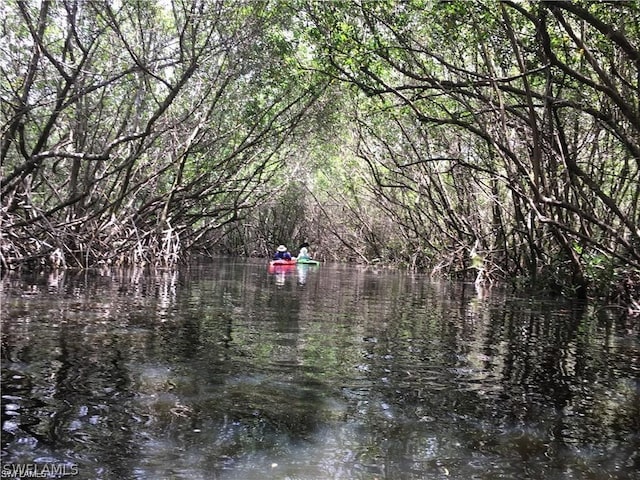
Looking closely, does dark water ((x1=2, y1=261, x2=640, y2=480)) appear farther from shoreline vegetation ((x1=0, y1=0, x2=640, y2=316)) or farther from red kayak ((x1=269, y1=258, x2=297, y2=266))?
red kayak ((x1=269, y1=258, x2=297, y2=266))

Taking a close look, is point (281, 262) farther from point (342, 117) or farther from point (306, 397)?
point (306, 397)

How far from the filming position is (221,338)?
471 centimetres

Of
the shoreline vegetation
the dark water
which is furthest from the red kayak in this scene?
the dark water

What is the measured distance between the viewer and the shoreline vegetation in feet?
25.2

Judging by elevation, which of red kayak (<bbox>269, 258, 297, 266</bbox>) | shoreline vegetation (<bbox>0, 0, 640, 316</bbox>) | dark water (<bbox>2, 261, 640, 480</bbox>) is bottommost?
dark water (<bbox>2, 261, 640, 480</bbox>)

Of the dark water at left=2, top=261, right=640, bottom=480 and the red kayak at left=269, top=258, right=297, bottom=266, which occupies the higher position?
the red kayak at left=269, top=258, right=297, bottom=266

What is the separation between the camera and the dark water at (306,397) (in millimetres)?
2260

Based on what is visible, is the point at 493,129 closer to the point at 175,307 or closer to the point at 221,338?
the point at 175,307

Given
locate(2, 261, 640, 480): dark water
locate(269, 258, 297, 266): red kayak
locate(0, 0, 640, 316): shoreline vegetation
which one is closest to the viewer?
locate(2, 261, 640, 480): dark water

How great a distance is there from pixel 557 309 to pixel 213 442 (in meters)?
7.25

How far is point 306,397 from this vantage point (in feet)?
10.2

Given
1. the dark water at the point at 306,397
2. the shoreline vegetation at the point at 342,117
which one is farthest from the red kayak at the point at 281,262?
the dark water at the point at 306,397

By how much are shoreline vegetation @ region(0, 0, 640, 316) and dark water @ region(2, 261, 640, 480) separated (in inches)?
110

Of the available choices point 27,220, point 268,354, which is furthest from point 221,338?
point 27,220
